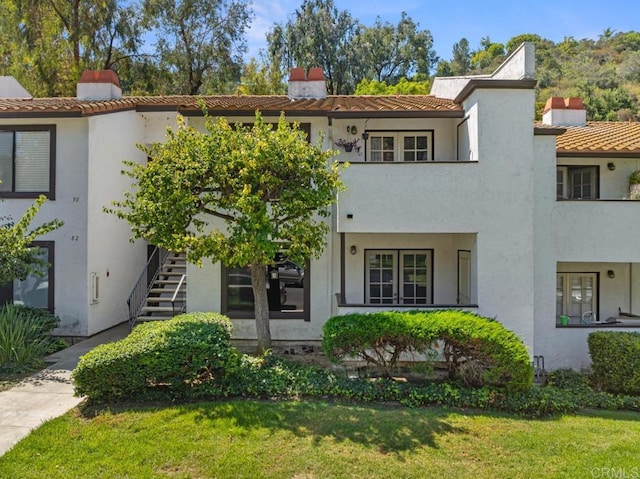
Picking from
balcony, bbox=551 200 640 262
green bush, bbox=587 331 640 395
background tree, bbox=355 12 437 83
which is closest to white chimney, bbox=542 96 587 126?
balcony, bbox=551 200 640 262

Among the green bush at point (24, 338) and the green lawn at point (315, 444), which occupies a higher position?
the green bush at point (24, 338)

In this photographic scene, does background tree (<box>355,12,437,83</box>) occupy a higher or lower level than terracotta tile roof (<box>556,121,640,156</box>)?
higher

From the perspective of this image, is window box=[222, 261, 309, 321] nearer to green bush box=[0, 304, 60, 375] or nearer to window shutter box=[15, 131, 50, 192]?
green bush box=[0, 304, 60, 375]

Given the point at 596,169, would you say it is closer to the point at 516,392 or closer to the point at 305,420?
the point at 516,392

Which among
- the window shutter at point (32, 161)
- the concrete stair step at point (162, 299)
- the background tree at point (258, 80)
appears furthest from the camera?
the background tree at point (258, 80)

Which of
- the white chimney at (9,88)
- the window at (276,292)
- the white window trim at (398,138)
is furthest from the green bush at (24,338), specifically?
the white window trim at (398,138)

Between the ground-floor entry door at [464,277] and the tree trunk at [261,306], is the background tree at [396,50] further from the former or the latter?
the tree trunk at [261,306]

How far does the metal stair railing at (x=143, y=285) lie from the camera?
13.9 m

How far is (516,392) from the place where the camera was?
8234mm

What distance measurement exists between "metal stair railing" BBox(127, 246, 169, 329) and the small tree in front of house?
4976mm

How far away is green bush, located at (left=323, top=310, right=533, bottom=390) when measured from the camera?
27.0 feet

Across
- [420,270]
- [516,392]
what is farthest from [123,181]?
[516,392]

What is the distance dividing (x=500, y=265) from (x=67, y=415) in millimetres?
9734

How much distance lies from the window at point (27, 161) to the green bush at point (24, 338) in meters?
3.51
